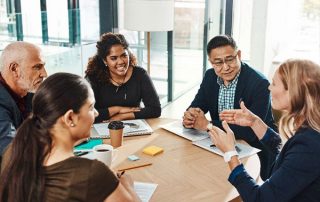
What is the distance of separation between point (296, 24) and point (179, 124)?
3.82 metres

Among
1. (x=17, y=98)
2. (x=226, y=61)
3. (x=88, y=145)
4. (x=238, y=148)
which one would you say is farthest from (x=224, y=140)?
(x=17, y=98)

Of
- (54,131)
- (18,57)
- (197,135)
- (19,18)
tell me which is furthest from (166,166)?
(19,18)

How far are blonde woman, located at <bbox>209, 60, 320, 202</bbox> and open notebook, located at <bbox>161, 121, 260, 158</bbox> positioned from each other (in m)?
0.33

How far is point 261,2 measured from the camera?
198 inches

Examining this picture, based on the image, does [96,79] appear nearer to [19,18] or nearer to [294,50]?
[19,18]

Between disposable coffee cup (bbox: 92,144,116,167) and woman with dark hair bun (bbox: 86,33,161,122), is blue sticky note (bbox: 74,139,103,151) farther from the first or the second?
woman with dark hair bun (bbox: 86,33,161,122)

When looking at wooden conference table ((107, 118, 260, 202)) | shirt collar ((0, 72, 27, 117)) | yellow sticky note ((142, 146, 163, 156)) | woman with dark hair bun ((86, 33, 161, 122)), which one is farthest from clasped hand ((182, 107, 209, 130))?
shirt collar ((0, 72, 27, 117))

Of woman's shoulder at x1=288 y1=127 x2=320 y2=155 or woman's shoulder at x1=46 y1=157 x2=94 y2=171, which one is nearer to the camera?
woman's shoulder at x1=46 y1=157 x2=94 y2=171

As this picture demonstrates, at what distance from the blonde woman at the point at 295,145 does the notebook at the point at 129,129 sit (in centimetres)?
69

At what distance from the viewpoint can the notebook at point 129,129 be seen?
213 cm

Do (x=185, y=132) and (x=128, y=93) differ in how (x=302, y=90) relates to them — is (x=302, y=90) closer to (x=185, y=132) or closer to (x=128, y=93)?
(x=185, y=132)

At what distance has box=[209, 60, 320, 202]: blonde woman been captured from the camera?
136cm

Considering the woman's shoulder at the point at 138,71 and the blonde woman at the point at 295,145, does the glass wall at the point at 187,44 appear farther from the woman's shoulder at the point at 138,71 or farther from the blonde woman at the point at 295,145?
the blonde woman at the point at 295,145

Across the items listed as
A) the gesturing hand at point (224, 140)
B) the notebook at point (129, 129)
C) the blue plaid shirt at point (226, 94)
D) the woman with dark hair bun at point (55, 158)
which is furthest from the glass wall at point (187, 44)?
the woman with dark hair bun at point (55, 158)
